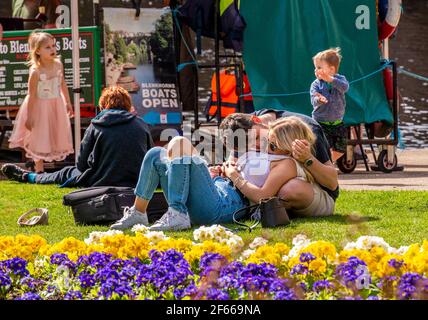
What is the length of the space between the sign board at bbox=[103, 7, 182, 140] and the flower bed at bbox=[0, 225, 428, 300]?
6853mm

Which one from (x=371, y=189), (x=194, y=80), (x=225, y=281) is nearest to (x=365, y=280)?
(x=225, y=281)

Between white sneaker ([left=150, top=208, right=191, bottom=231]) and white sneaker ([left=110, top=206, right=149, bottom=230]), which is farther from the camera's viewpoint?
white sneaker ([left=110, top=206, right=149, bottom=230])

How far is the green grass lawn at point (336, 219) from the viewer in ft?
23.8

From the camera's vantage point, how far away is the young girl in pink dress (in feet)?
39.1

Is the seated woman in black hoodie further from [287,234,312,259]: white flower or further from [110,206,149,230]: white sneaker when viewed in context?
[287,234,312,259]: white flower

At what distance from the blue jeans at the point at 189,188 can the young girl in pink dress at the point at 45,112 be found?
13.9 ft

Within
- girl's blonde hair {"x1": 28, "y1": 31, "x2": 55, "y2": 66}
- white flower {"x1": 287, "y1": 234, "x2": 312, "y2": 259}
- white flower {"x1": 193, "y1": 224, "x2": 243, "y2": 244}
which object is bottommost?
white flower {"x1": 193, "y1": 224, "x2": 243, "y2": 244}

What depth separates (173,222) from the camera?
25.5 feet

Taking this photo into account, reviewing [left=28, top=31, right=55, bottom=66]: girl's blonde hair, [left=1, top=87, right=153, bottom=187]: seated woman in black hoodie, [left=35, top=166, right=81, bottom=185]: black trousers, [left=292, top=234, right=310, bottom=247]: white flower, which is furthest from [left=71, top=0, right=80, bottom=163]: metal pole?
[left=292, top=234, right=310, bottom=247]: white flower

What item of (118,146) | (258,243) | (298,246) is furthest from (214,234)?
(118,146)

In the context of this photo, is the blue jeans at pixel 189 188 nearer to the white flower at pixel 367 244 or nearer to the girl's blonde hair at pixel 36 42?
the white flower at pixel 367 244

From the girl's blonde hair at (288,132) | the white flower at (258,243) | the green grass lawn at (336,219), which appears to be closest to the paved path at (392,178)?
the green grass lawn at (336,219)

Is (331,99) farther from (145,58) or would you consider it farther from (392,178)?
(145,58)

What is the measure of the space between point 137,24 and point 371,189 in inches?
144
